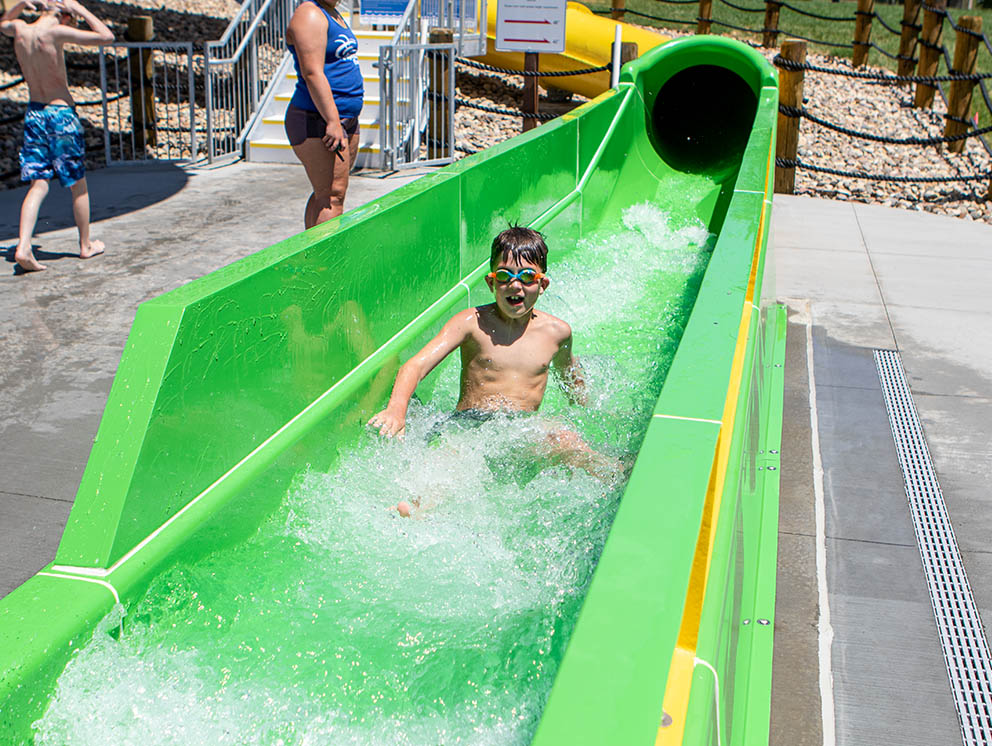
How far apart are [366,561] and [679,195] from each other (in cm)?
602

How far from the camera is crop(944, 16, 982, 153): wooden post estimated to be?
30.8ft

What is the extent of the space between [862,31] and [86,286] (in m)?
12.9

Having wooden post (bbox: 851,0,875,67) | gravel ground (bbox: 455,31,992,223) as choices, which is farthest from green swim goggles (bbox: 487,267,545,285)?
wooden post (bbox: 851,0,875,67)

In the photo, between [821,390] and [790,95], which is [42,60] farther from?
[790,95]

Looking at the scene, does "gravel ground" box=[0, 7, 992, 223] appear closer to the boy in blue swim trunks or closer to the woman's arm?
the boy in blue swim trunks

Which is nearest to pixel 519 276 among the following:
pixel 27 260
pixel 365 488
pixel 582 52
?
pixel 365 488

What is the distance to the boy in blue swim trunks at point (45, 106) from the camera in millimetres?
5738

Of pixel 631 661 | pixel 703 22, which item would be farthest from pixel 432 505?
pixel 703 22

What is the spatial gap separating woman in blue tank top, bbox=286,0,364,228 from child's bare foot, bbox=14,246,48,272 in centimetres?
189

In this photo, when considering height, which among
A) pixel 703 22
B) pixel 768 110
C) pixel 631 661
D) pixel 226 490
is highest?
pixel 703 22

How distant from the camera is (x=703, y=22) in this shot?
15.9 m

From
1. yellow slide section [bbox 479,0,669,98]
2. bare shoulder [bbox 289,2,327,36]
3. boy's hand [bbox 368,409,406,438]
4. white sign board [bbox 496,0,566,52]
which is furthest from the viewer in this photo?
yellow slide section [bbox 479,0,669,98]

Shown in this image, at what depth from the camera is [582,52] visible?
1316cm

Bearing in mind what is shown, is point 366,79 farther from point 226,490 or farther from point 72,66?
point 226,490
